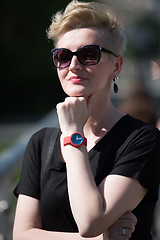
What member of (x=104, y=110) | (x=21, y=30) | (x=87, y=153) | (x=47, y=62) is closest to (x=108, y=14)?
(x=104, y=110)

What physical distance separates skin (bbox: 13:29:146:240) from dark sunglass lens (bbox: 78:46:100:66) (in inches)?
1.1

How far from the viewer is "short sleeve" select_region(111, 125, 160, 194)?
7.22 ft

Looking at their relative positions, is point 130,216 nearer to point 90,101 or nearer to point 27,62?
point 90,101

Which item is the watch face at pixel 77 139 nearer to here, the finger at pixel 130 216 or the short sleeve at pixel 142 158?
the short sleeve at pixel 142 158

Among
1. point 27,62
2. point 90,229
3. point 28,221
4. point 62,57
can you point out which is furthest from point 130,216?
point 27,62

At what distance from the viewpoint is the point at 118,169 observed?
7.25 ft

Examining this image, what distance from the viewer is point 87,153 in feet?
7.38

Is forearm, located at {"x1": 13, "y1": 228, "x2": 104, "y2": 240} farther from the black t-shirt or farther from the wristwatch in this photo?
the wristwatch

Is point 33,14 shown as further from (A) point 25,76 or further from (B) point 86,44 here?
(B) point 86,44

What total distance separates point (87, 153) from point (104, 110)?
34cm

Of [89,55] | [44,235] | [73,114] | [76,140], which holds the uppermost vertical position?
[89,55]

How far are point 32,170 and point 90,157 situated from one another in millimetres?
368

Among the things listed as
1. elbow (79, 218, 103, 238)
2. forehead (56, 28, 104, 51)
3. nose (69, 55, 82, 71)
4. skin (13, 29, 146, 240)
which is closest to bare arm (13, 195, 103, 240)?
skin (13, 29, 146, 240)

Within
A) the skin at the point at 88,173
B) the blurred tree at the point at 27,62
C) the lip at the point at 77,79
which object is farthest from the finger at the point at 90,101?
the blurred tree at the point at 27,62
